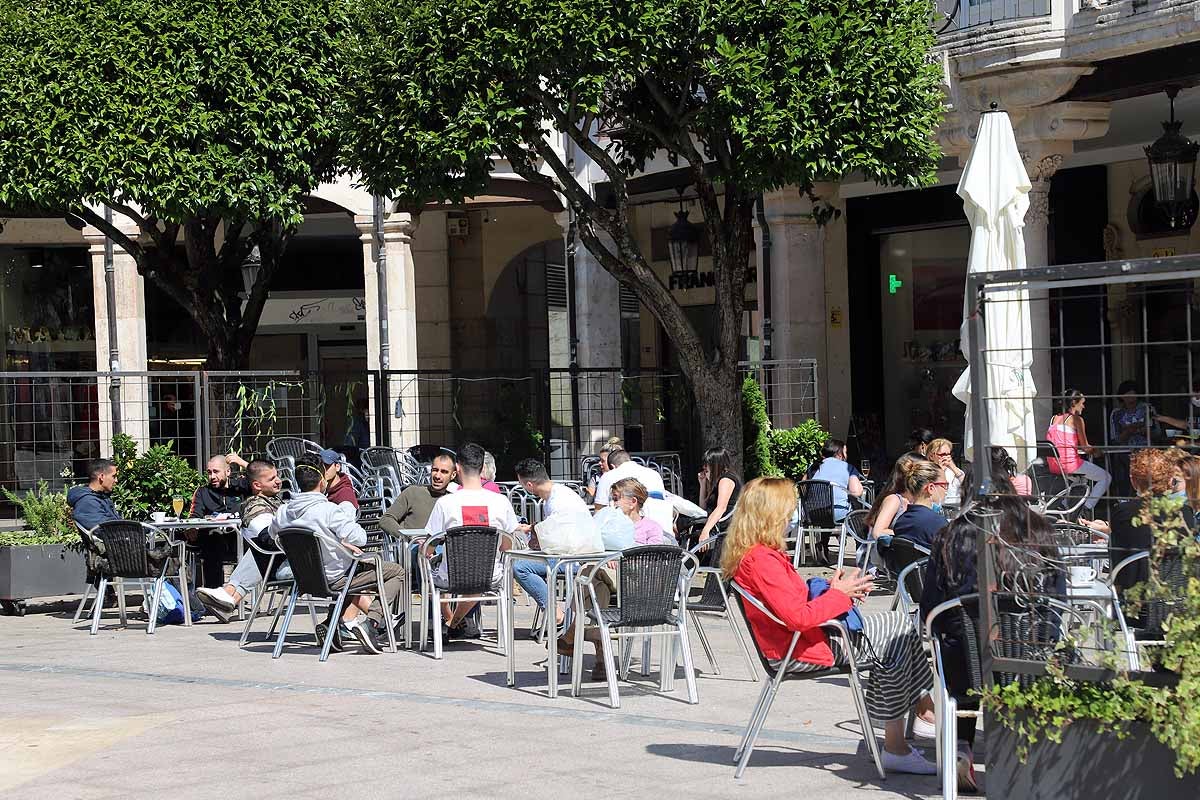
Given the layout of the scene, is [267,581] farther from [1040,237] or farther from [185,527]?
[1040,237]

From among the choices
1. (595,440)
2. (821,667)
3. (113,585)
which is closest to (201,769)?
(821,667)

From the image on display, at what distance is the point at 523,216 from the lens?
26.7 metres

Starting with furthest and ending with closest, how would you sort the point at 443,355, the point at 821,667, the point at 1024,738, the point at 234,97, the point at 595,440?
1. the point at 443,355
2. the point at 595,440
3. the point at 234,97
4. the point at 821,667
5. the point at 1024,738

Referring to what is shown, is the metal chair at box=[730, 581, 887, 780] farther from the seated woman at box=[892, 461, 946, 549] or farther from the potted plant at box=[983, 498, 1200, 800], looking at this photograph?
the seated woman at box=[892, 461, 946, 549]

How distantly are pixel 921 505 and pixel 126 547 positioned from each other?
6362 mm

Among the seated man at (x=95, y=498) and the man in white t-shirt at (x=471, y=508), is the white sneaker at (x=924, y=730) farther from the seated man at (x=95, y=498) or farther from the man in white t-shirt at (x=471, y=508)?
the seated man at (x=95, y=498)

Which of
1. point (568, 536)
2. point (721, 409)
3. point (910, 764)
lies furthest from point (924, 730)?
point (721, 409)

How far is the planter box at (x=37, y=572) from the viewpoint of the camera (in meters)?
13.4

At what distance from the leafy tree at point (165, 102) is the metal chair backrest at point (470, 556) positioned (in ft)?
23.2

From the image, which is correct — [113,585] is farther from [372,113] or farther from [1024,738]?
[1024,738]

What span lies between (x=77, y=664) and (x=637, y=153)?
819 cm

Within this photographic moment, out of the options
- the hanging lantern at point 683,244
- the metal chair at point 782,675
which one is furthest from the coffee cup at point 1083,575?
the hanging lantern at point 683,244

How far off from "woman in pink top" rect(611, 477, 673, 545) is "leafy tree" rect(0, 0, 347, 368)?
741 cm

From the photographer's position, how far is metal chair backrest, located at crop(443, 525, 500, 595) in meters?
10.2
